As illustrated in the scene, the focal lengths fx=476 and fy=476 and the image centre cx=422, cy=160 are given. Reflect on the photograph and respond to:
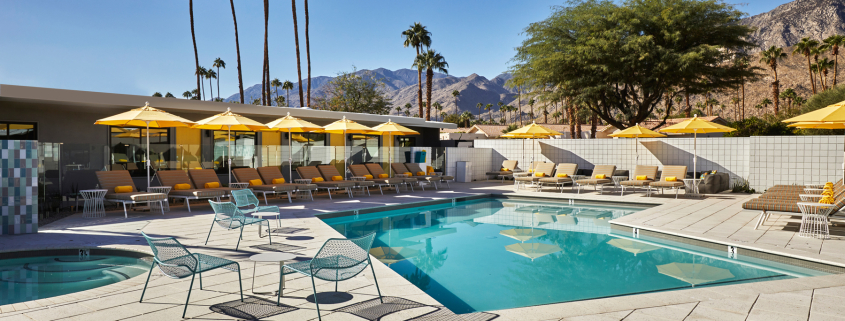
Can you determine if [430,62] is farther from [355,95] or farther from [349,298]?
[349,298]

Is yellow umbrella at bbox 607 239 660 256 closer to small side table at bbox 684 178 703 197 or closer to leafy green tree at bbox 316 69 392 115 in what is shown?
small side table at bbox 684 178 703 197

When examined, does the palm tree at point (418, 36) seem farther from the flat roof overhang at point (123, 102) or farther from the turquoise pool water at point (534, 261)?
the turquoise pool water at point (534, 261)

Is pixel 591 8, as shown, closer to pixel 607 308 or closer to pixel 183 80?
pixel 607 308

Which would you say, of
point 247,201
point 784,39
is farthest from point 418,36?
point 784,39

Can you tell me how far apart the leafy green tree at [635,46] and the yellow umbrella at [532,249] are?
43.6 feet

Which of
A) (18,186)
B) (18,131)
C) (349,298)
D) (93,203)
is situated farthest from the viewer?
(18,131)

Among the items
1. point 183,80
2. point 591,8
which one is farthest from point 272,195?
point 183,80

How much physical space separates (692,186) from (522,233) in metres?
6.81

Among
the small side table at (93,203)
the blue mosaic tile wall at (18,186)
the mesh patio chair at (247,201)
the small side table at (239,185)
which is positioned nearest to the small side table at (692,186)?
the mesh patio chair at (247,201)

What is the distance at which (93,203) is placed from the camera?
8727 mm

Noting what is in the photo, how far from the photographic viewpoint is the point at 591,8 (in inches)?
792

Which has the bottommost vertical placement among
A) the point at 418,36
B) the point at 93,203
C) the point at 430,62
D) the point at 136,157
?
the point at 93,203

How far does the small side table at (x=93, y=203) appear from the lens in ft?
27.9

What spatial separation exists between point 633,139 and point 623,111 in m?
6.51
